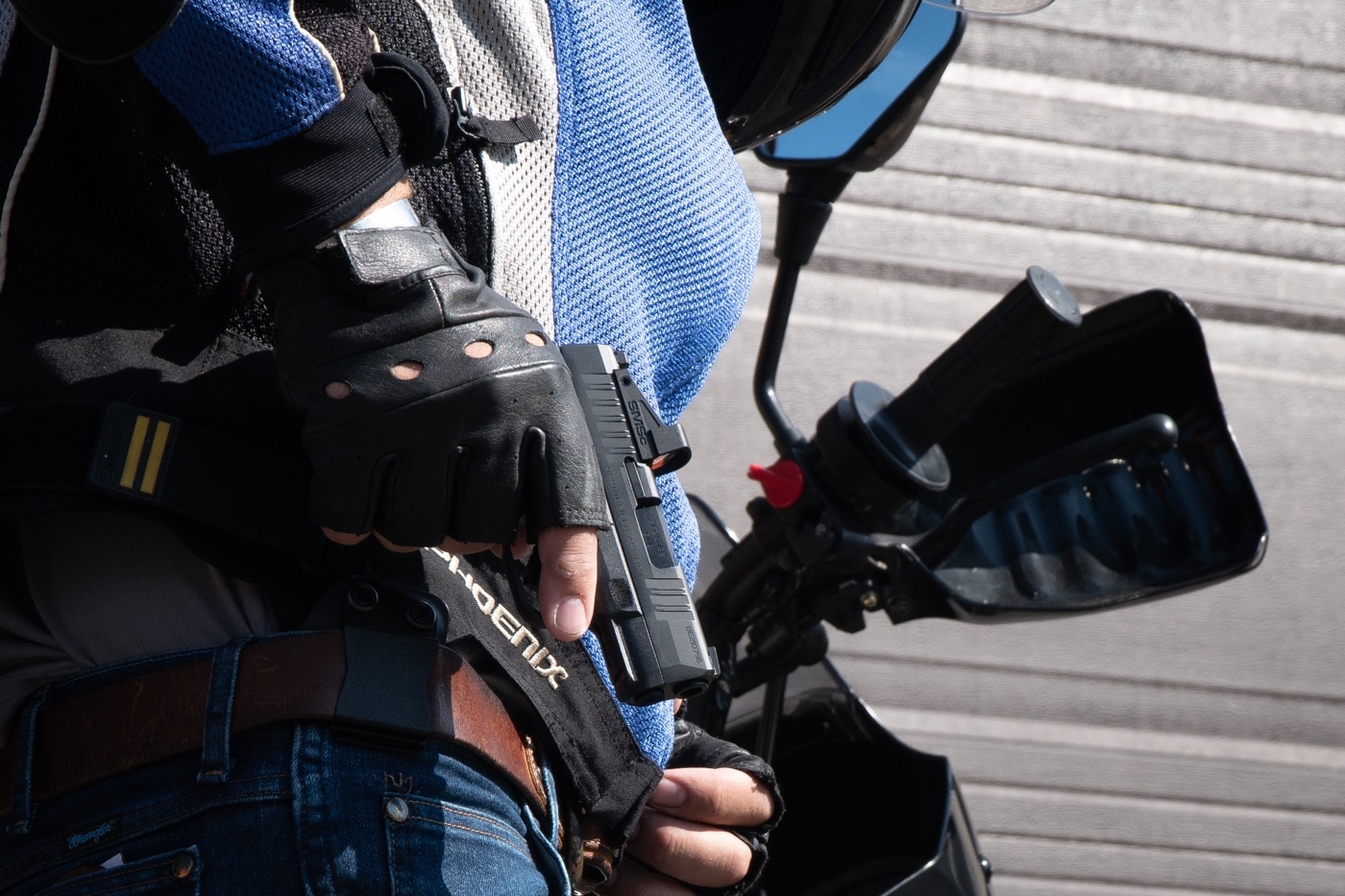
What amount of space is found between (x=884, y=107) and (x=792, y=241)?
0.57 ft

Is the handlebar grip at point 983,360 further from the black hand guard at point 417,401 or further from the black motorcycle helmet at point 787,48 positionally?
the black hand guard at point 417,401

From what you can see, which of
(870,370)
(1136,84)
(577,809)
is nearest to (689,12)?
(577,809)

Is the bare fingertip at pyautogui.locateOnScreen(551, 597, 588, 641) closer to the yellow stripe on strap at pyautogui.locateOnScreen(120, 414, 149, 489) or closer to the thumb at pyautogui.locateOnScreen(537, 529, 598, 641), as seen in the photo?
the thumb at pyautogui.locateOnScreen(537, 529, 598, 641)

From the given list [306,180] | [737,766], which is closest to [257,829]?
[306,180]

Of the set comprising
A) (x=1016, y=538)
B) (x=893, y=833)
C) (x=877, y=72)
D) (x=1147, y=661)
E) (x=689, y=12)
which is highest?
(x=689, y=12)

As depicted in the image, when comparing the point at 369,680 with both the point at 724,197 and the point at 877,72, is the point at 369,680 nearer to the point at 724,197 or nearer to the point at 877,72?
the point at 724,197

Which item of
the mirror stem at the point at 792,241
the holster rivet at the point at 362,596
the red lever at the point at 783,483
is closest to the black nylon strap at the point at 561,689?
the holster rivet at the point at 362,596

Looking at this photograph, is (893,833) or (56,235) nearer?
(56,235)

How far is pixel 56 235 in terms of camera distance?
789 millimetres

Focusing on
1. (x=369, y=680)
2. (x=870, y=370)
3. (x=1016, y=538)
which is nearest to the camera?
(x=369, y=680)

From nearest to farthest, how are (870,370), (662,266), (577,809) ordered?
(577,809) → (662,266) → (870,370)

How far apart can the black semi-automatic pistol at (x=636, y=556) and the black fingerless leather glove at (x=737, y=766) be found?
0.31 meters

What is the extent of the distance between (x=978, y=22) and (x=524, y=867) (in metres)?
2.90

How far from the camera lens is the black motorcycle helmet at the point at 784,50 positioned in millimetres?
1196
